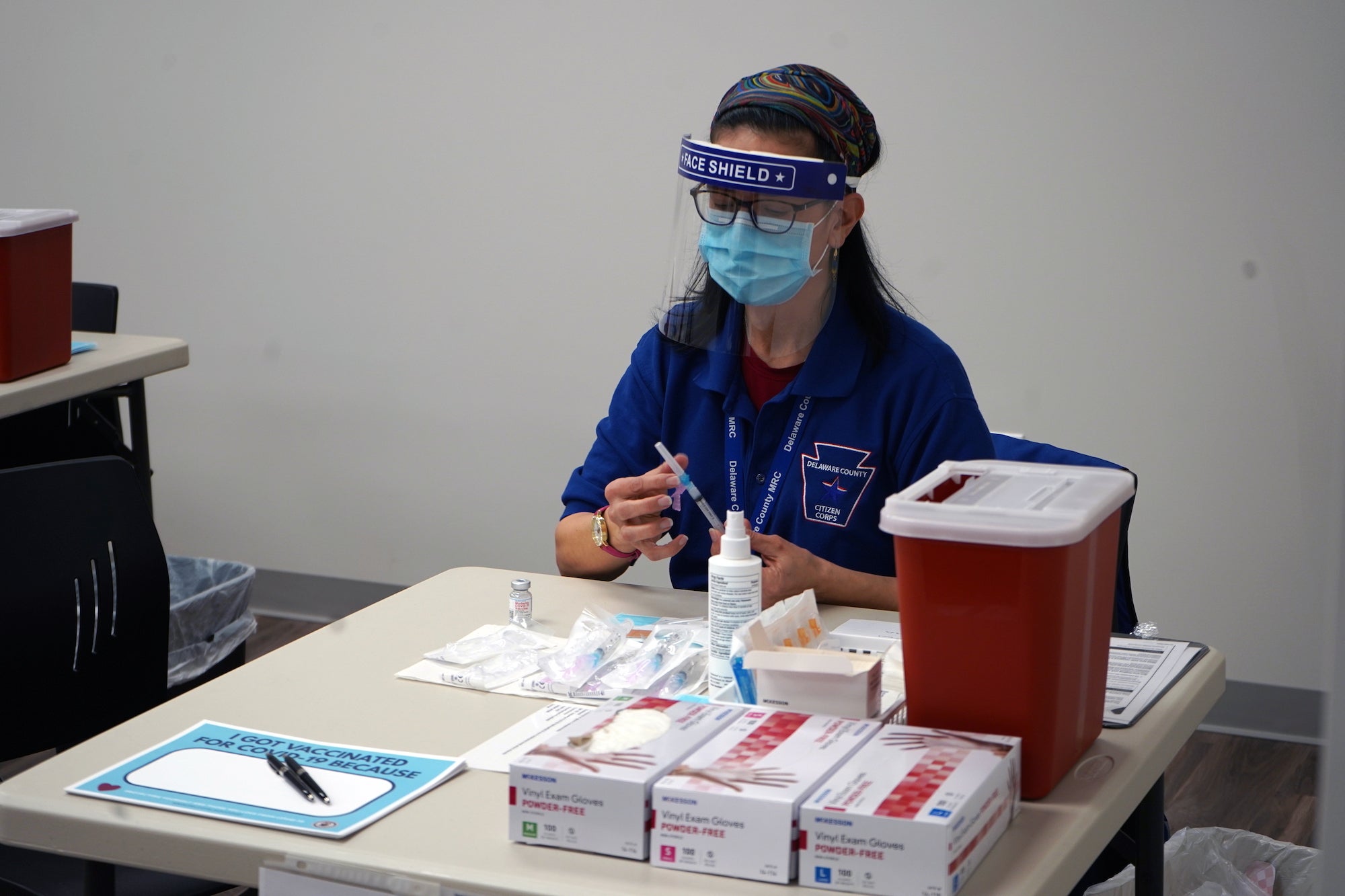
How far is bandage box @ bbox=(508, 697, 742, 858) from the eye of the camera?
1.09 metres

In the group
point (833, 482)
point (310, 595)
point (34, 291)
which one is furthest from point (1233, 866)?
point (310, 595)

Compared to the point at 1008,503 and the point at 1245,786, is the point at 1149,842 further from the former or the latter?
the point at 1245,786

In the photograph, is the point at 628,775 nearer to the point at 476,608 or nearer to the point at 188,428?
the point at 476,608

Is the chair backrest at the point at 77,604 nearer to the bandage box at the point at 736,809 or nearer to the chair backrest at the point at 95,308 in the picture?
the bandage box at the point at 736,809

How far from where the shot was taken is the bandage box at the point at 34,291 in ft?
8.39

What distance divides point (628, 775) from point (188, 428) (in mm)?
3413

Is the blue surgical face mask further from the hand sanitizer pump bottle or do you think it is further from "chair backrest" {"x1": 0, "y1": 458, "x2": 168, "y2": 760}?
"chair backrest" {"x1": 0, "y1": 458, "x2": 168, "y2": 760}

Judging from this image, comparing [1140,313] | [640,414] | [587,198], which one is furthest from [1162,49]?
[640,414]

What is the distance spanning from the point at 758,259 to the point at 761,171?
0.17 meters

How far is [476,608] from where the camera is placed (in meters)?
1.79

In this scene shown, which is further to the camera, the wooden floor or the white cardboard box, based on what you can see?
the wooden floor

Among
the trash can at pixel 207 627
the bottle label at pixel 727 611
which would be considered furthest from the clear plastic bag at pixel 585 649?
the trash can at pixel 207 627

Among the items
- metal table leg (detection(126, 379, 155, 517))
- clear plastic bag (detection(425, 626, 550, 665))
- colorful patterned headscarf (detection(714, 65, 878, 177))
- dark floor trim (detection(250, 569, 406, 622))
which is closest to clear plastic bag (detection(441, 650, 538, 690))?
clear plastic bag (detection(425, 626, 550, 665))

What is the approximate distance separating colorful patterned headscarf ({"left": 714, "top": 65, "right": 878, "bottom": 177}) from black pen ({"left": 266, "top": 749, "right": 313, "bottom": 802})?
3.14 feet
